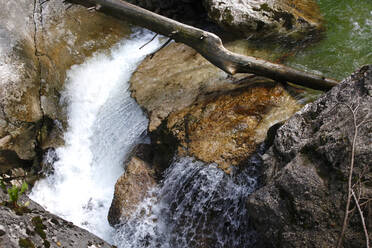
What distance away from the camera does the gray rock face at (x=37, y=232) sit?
290 centimetres

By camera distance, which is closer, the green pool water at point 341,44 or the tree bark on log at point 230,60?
the tree bark on log at point 230,60

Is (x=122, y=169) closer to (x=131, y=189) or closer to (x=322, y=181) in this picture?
(x=131, y=189)

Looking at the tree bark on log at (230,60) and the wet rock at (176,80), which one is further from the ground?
the tree bark on log at (230,60)

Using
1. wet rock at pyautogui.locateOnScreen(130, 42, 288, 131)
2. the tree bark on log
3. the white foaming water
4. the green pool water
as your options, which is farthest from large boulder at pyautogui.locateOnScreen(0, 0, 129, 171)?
the green pool water

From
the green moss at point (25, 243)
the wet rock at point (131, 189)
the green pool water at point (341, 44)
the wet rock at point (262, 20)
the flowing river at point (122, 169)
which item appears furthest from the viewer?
the wet rock at point (262, 20)

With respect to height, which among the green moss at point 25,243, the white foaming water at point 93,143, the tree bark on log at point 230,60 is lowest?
the white foaming water at point 93,143

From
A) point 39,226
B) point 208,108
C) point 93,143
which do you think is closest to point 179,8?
point 208,108

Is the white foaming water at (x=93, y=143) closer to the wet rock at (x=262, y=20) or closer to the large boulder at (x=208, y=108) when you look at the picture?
the large boulder at (x=208, y=108)

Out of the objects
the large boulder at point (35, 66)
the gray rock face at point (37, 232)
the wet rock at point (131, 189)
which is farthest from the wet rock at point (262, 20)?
the gray rock face at point (37, 232)

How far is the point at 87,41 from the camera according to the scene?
747 centimetres

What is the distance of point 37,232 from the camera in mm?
3209

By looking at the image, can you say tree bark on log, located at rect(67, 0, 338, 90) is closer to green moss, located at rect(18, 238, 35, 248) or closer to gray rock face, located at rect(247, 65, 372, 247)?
gray rock face, located at rect(247, 65, 372, 247)

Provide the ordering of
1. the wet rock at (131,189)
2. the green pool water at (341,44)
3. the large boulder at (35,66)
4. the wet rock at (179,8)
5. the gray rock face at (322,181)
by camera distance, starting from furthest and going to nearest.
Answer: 1. the wet rock at (179,8)
2. the green pool water at (341,44)
3. the large boulder at (35,66)
4. the wet rock at (131,189)
5. the gray rock face at (322,181)

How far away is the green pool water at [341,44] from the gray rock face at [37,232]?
15.5ft
